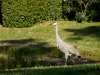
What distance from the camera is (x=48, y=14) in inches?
965

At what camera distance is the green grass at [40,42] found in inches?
527

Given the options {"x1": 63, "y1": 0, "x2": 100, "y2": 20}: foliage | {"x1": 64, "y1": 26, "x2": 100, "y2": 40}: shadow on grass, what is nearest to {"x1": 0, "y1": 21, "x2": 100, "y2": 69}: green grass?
{"x1": 64, "y1": 26, "x2": 100, "y2": 40}: shadow on grass

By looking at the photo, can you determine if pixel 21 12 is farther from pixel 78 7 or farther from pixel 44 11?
pixel 78 7

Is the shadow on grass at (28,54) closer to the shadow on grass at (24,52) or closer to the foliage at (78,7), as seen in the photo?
the shadow on grass at (24,52)

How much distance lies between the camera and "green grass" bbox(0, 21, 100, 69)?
1338 centimetres

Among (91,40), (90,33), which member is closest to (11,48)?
(91,40)

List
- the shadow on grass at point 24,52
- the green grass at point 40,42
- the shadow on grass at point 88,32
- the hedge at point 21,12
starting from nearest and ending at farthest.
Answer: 1. the shadow on grass at point 24,52
2. the green grass at point 40,42
3. the shadow on grass at point 88,32
4. the hedge at point 21,12

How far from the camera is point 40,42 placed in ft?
61.4

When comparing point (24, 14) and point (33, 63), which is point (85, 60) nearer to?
point (33, 63)

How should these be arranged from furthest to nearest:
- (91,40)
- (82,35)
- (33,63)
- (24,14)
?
(24,14) → (82,35) → (91,40) → (33,63)

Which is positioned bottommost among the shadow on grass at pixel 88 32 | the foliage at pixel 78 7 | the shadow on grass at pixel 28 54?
the shadow on grass at pixel 88 32

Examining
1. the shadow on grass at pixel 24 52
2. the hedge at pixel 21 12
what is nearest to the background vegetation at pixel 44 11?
the hedge at pixel 21 12

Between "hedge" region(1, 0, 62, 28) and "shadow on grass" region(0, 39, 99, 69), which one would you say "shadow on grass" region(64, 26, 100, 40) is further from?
"hedge" region(1, 0, 62, 28)

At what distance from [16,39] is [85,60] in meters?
5.81
